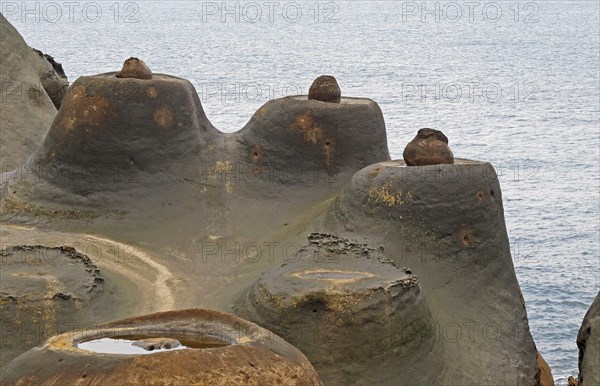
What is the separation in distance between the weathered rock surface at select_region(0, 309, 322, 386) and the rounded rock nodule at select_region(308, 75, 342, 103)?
6.68m

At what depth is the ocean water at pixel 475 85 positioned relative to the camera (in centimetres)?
3172

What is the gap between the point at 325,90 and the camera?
51.5 ft

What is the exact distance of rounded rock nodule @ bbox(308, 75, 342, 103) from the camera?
51.5 ft

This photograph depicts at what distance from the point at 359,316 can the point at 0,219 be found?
4892 millimetres

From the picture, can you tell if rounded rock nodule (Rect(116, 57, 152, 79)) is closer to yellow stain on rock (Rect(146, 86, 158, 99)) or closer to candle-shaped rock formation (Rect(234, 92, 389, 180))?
yellow stain on rock (Rect(146, 86, 158, 99))

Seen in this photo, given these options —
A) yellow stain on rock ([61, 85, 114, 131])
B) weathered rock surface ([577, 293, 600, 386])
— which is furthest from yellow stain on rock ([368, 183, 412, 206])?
yellow stain on rock ([61, 85, 114, 131])

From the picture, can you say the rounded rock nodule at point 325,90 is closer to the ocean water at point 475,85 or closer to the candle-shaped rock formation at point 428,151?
the candle-shaped rock formation at point 428,151

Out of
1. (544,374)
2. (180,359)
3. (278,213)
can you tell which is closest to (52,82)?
(278,213)

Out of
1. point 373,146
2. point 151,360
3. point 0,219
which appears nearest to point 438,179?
point 373,146

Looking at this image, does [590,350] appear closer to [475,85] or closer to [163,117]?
[163,117]

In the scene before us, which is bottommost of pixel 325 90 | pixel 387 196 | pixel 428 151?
pixel 387 196

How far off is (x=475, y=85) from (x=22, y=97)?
134ft

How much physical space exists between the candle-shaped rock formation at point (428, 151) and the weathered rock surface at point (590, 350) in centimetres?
219

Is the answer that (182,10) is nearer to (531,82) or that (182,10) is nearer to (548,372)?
(531,82)
